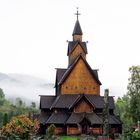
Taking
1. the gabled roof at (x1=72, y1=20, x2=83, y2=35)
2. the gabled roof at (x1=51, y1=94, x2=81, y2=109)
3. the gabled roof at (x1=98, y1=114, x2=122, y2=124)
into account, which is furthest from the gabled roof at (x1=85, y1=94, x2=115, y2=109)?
the gabled roof at (x1=72, y1=20, x2=83, y2=35)

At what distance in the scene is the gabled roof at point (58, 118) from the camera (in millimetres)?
71625

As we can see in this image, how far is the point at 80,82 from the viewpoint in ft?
253

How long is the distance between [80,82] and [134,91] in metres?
8.29

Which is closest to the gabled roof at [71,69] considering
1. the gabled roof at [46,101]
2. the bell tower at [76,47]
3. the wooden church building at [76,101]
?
the wooden church building at [76,101]

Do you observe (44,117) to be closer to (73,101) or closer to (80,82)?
(73,101)

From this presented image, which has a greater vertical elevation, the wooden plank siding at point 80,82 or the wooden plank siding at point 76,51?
the wooden plank siding at point 76,51

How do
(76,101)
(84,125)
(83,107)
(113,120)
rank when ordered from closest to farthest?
1. (84,125)
2. (113,120)
3. (76,101)
4. (83,107)

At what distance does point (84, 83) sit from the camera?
7738 centimetres

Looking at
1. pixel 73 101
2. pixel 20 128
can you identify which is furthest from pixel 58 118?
pixel 20 128

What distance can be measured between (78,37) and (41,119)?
1533 cm

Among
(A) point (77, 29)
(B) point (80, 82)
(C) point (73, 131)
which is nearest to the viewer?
(C) point (73, 131)

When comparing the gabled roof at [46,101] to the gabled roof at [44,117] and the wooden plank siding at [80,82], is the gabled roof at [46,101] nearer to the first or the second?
the gabled roof at [44,117]

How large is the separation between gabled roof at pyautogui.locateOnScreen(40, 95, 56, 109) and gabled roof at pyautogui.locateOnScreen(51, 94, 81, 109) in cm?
128

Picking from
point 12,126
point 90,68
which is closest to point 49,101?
point 90,68
